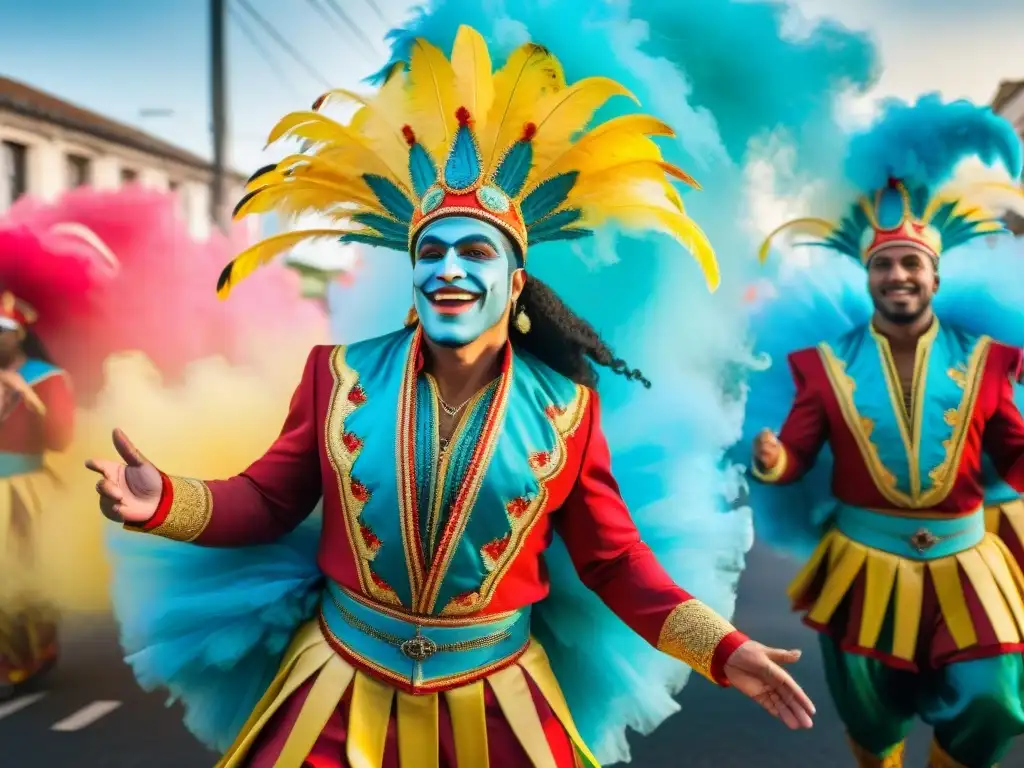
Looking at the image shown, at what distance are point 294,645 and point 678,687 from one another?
889mm

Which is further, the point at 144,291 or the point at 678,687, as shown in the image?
the point at 144,291

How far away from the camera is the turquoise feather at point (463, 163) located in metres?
1.94

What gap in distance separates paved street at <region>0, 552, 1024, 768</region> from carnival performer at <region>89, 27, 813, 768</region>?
134 cm

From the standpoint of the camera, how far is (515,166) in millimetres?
1976

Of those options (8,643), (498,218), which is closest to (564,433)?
(498,218)

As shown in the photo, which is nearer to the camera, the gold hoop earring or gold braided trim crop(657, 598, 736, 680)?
gold braided trim crop(657, 598, 736, 680)

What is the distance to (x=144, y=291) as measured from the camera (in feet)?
9.73

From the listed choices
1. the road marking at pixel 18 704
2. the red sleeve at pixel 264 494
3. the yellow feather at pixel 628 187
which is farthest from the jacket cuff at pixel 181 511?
the road marking at pixel 18 704

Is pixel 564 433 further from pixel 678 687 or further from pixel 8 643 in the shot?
pixel 8 643

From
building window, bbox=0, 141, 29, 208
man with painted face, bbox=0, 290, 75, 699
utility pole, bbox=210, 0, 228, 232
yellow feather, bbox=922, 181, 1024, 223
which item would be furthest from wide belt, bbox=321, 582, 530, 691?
utility pole, bbox=210, 0, 228, 232

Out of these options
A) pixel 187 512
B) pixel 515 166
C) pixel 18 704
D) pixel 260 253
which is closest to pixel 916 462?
pixel 515 166

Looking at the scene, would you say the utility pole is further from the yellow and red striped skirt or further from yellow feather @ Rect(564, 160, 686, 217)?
the yellow and red striped skirt

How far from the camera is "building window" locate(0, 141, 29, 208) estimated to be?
3479mm

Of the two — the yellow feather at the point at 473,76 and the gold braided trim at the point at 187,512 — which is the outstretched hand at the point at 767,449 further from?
the gold braided trim at the point at 187,512
